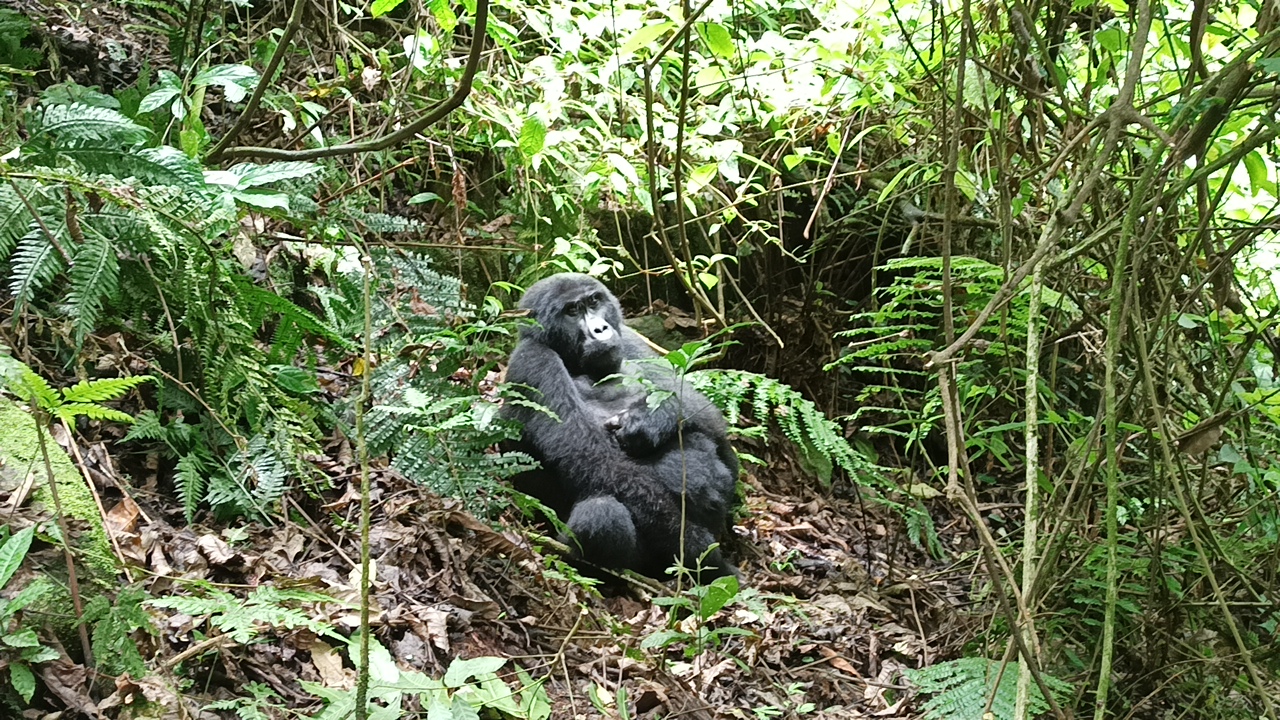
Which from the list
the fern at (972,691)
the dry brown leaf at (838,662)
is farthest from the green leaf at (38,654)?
the dry brown leaf at (838,662)

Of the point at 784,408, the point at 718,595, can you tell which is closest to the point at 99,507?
the point at 718,595

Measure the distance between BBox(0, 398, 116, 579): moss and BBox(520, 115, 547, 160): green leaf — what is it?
2758 millimetres

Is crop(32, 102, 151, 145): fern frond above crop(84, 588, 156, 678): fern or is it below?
above

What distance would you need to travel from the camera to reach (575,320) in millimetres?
4645

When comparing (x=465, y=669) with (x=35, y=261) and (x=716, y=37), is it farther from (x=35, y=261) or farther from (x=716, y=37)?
(x=716, y=37)

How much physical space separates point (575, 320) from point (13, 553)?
2.96 meters

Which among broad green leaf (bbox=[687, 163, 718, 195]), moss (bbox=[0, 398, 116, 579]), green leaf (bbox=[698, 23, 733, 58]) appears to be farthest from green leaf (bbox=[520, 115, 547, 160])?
moss (bbox=[0, 398, 116, 579])

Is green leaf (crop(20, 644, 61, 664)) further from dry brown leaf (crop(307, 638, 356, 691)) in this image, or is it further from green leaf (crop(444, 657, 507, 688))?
green leaf (crop(444, 657, 507, 688))

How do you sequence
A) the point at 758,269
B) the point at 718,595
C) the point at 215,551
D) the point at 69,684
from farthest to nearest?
1. the point at 758,269
2. the point at 718,595
3. the point at 215,551
4. the point at 69,684

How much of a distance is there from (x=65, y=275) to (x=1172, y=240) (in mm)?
3568

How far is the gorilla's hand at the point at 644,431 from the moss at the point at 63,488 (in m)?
2.51

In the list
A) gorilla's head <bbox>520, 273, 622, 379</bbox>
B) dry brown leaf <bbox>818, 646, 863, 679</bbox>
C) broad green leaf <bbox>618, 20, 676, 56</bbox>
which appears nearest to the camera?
dry brown leaf <bbox>818, 646, 863, 679</bbox>

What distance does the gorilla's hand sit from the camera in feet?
14.7

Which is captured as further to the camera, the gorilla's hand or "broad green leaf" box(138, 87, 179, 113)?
the gorilla's hand
